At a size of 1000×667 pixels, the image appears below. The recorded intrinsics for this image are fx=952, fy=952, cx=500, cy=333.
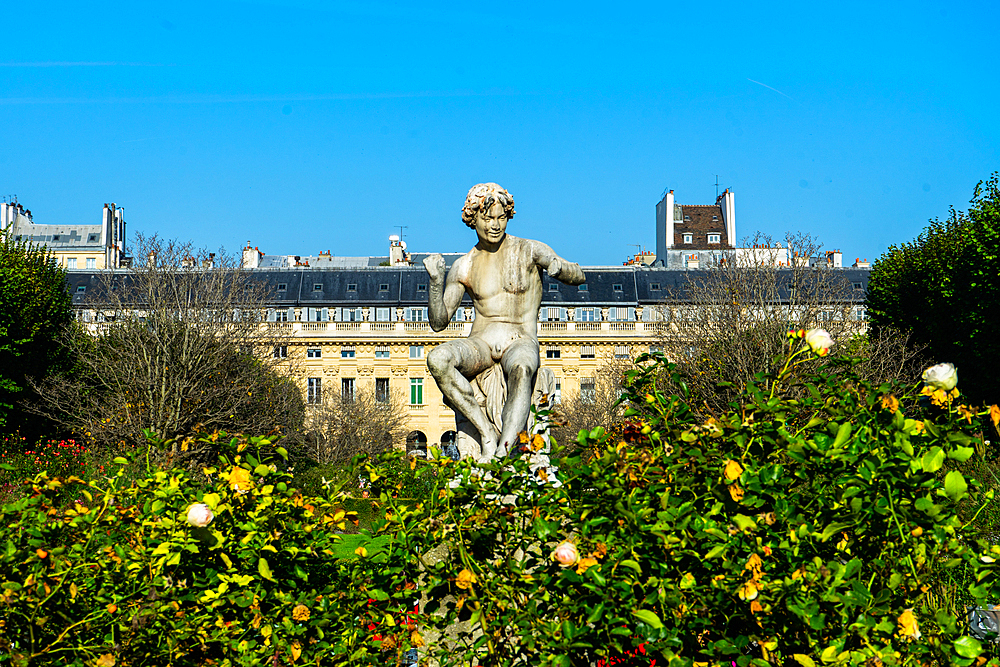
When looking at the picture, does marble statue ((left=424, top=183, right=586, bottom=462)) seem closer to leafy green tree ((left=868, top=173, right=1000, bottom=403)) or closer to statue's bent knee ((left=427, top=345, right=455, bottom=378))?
statue's bent knee ((left=427, top=345, right=455, bottom=378))

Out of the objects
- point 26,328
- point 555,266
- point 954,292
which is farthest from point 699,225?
point 555,266

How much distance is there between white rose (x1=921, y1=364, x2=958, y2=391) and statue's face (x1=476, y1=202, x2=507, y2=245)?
3.62 metres

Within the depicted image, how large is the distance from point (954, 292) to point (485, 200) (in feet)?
74.1

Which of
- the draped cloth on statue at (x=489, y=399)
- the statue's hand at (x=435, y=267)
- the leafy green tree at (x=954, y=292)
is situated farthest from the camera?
the leafy green tree at (x=954, y=292)

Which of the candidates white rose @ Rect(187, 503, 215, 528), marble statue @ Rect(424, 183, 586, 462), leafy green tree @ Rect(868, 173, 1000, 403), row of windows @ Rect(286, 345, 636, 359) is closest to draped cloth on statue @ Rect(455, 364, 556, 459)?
marble statue @ Rect(424, 183, 586, 462)

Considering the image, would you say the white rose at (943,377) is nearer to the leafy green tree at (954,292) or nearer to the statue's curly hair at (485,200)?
the statue's curly hair at (485,200)

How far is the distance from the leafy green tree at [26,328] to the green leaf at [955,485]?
27613mm

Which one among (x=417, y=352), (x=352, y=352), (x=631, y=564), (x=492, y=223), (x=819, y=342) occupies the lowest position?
(x=631, y=564)

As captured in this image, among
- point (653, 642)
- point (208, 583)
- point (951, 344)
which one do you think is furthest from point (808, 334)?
point (951, 344)

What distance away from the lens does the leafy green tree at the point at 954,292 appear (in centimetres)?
2339

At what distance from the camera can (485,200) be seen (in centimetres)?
649

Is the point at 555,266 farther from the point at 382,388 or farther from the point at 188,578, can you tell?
the point at 382,388

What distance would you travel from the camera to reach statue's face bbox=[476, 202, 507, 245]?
6523 millimetres

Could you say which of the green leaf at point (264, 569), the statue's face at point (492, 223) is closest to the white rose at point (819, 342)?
the green leaf at point (264, 569)
